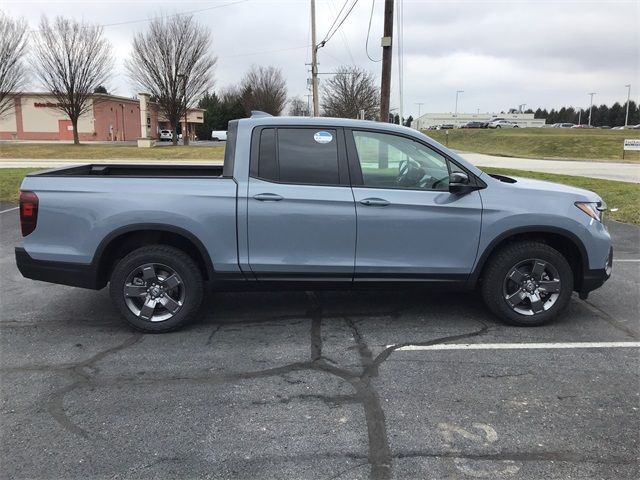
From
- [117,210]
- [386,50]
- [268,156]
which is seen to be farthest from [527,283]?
[386,50]

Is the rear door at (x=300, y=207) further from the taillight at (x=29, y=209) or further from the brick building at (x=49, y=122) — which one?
the brick building at (x=49, y=122)

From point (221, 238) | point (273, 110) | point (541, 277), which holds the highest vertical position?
point (273, 110)

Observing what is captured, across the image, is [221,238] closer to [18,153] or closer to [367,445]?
[367,445]

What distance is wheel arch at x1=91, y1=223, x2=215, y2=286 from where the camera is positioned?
4.54 meters

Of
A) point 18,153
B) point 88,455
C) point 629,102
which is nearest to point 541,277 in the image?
point 88,455

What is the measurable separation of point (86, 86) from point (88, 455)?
1794 inches

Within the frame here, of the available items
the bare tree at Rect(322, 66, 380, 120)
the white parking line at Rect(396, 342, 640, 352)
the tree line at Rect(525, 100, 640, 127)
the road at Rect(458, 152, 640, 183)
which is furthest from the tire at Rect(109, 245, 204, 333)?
the tree line at Rect(525, 100, 640, 127)

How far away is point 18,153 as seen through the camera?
3666cm

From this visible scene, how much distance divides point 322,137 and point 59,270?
8.15 feet

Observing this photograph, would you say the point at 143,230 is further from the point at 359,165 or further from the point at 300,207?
the point at 359,165

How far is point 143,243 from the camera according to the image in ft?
15.7

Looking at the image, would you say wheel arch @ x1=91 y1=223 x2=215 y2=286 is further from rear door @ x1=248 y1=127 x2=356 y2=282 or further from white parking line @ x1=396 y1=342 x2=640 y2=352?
white parking line @ x1=396 y1=342 x2=640 y2=352

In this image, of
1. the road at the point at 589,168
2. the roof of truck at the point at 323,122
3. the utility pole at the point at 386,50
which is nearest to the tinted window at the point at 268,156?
the roof of truck at the point at 323,122

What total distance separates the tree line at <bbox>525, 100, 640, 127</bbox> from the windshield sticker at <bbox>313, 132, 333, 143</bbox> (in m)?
134
